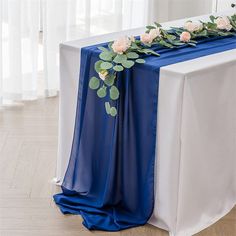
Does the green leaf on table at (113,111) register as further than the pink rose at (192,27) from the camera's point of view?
No

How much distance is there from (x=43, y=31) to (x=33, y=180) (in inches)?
58.3

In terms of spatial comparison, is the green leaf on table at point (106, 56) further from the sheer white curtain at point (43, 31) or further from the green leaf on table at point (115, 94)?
the sheer white curtain at point (43, 31)

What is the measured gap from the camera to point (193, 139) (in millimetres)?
2830

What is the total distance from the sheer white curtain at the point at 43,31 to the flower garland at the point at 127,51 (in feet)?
Result: 4.30

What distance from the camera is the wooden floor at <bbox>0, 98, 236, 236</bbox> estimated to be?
9.71ft

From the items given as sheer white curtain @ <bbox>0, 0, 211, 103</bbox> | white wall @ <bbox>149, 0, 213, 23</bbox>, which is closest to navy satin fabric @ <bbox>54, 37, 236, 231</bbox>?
sheer white curtain @ <bbox>0, 0, 211, 103</bbox>

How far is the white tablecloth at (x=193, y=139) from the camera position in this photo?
2777 mm

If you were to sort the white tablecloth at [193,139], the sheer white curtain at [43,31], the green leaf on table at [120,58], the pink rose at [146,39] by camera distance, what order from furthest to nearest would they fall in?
the sheer white curtain at [43,31]
the pink rose at [146,39]
the green leaf on table at [120,58]
the white tablecloth at [193,139]

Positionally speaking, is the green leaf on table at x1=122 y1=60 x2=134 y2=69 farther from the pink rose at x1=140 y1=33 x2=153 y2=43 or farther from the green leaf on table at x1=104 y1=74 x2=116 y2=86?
the pink rose at x1=140 y1=33 x2=153 y2=43

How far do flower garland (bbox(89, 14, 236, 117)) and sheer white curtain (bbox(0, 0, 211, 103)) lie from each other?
1311 mm

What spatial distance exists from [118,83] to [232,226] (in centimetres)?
84

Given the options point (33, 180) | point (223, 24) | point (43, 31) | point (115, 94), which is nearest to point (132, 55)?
point (115, 94)

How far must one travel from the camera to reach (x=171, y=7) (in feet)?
18.0

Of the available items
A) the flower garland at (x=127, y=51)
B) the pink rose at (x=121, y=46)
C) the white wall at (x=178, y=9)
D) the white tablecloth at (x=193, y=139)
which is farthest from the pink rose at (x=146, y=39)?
the white wall at (x=178, y=9)
